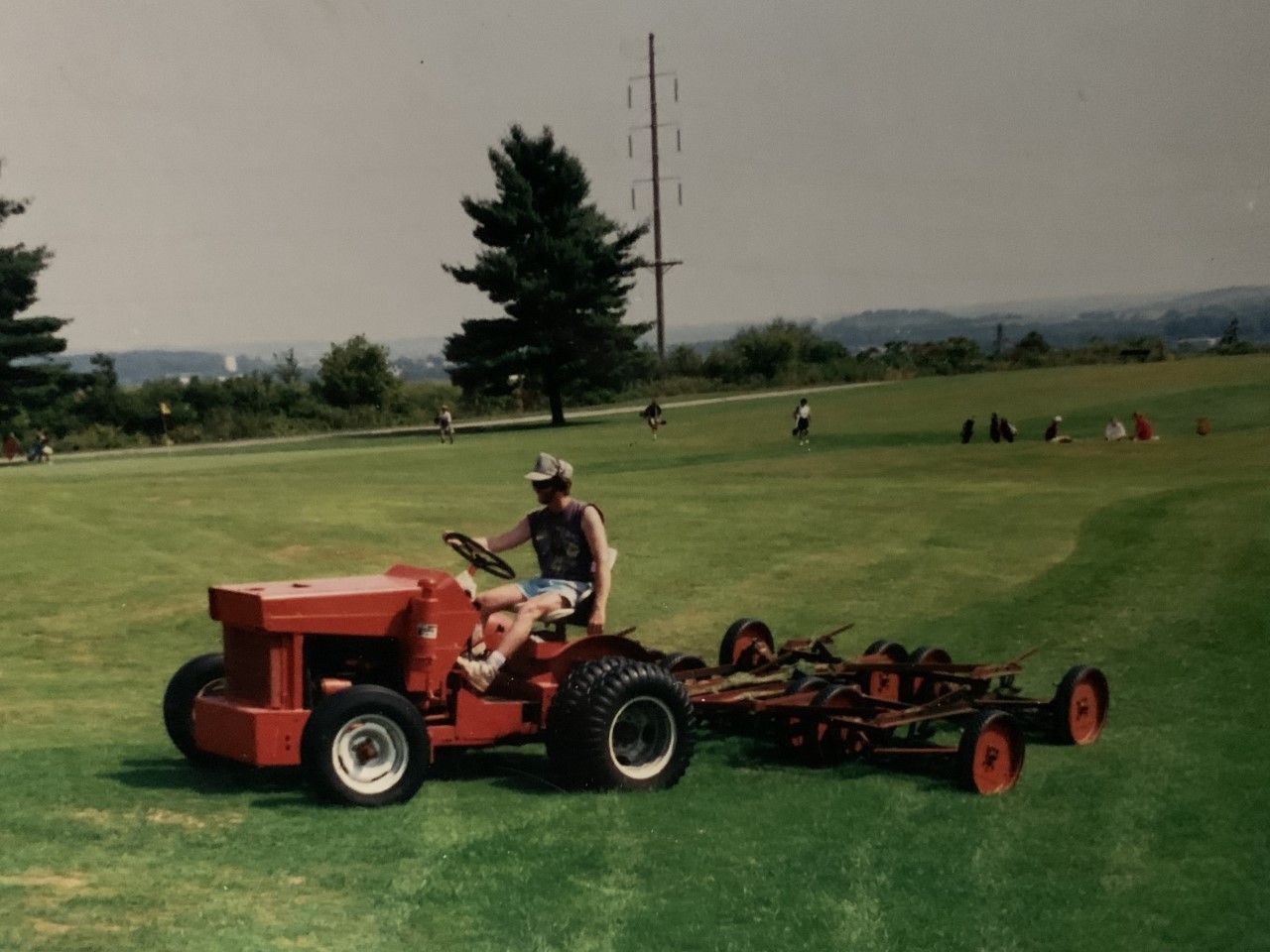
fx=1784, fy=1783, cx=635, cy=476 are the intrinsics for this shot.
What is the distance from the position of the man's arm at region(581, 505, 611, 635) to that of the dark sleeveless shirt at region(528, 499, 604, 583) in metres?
0.06

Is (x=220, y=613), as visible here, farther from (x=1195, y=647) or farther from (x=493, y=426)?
(x=493, y=426)

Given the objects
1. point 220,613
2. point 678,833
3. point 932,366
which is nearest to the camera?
point 678,833

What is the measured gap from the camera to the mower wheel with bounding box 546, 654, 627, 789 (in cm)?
1088

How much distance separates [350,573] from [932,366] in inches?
3095

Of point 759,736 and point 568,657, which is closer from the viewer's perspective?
point 568,657

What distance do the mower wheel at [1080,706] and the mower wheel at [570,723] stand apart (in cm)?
375

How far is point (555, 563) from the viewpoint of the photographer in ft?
38.1

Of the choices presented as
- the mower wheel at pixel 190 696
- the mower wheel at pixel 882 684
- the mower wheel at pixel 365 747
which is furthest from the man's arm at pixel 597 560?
the mower wheel at pixel 882 684

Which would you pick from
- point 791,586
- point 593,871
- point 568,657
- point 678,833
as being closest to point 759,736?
point 568,657

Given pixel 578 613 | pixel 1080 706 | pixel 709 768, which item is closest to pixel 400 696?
pixel 578 613

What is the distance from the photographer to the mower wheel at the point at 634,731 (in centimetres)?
1088

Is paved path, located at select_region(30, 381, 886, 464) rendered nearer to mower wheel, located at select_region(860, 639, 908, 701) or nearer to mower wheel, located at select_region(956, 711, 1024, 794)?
mower wheel, located at select_region(860, 639, 908, 701)

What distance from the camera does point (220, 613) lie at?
10.9m

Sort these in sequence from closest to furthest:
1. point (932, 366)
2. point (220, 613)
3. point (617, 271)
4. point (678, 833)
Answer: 1. point (678, 833)
2. point (220, 613)
3. point (617, 271)
4. point (932, 366)
